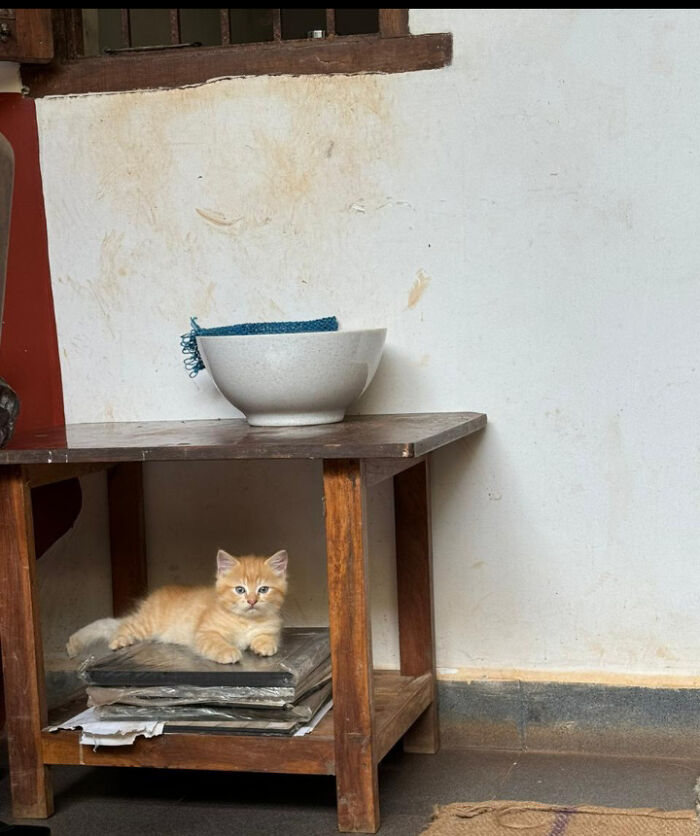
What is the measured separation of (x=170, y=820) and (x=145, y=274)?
1.13 meters

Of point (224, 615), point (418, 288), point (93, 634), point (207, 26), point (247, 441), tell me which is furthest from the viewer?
point (207, 26)

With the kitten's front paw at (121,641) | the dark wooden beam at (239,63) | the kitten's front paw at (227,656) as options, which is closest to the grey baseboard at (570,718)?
the kitten's front paw at (227,656)

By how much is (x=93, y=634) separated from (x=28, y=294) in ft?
2.56

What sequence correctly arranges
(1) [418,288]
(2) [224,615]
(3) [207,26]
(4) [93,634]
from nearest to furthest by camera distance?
1. (2) [224,615]
2. (4) [93,634]
3. (1) [418,288]
4. (3) [207,26]

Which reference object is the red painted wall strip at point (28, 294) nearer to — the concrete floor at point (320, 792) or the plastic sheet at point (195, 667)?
the plastic sheet at point (195, 667)

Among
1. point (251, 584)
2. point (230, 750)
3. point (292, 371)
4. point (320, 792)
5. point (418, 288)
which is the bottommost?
point (320, 792)

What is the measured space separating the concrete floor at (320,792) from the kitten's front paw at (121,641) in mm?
288

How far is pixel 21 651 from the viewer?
181cm

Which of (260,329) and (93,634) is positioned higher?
(260,329)

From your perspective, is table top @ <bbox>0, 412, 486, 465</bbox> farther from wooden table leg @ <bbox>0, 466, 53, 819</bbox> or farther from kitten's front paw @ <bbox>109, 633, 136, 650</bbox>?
kitten's front paw @ <bbox>109, 633, 136, 650</bbox>

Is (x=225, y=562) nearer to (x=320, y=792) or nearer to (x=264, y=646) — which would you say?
(x=264, y=646)

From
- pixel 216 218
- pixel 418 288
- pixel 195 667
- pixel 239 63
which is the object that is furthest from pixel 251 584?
pixel 239 63

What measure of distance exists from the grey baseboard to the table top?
580 mm

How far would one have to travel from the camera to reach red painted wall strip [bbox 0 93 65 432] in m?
2.23
